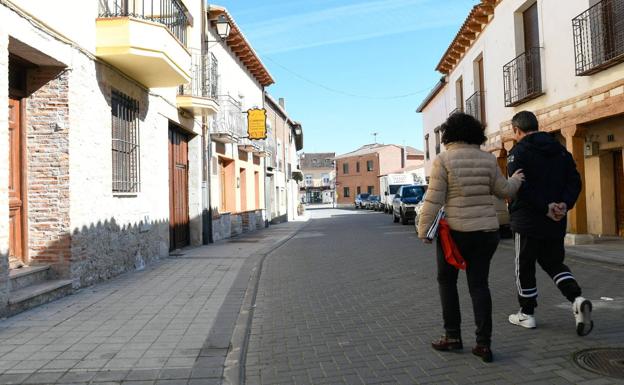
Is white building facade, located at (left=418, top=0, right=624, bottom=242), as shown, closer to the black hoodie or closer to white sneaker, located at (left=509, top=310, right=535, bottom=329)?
the black hoodie

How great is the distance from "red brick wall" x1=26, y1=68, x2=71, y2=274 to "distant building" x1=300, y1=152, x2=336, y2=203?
270 ft

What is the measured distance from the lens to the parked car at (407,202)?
23.2 meters

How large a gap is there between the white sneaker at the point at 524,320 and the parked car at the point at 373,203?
41.8 m

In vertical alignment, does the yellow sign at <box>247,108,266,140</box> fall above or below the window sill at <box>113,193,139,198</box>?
above

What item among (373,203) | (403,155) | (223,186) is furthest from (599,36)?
(403,155)

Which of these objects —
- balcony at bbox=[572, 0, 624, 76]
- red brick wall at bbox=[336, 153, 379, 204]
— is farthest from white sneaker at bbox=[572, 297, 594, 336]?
red brick wall at bbox=[336, 153, 379, 204]

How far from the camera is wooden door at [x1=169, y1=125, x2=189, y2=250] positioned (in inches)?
487

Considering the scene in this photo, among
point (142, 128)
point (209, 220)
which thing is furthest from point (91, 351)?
point (209, 220)

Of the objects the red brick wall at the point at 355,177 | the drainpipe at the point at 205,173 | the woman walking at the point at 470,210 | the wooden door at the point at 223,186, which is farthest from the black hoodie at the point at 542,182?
the red brick wall at the point at 355,177

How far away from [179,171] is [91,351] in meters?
9.05

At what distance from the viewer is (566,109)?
11.2 m

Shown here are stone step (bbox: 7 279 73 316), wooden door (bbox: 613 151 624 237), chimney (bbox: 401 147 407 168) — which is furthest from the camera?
chimney (bbox: 401 147 407 168)

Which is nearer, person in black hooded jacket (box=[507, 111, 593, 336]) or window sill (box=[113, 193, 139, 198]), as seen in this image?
person in black hooded jacket (box=[507, 111, 593, 336])

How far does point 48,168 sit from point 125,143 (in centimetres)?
235
